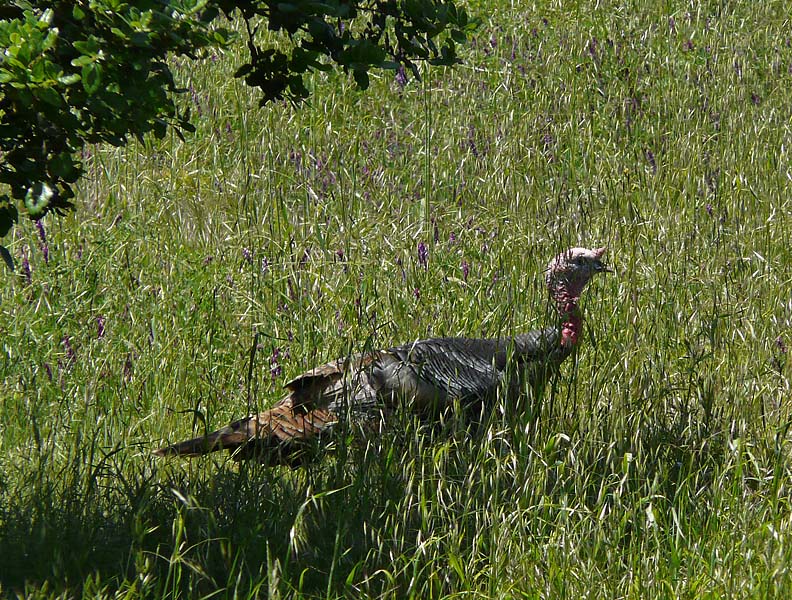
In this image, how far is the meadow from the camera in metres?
3.65

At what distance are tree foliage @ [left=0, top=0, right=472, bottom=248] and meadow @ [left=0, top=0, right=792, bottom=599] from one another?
3.52 ft

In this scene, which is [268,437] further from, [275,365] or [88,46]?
[88,46]

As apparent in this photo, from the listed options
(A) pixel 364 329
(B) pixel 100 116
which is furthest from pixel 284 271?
(B) pixel 100 116

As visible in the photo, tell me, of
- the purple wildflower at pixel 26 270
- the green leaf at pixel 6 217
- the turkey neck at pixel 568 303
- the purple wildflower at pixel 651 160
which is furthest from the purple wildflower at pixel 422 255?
the green leaf at pixel 6 217

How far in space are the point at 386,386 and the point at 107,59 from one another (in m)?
2.25

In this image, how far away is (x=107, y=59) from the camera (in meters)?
2.91

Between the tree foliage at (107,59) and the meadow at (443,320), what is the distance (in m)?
1.07

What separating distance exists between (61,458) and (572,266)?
258 centimetres

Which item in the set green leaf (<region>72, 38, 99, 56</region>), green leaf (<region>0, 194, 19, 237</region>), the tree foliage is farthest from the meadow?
green leaf (<region>72, 38, 99, 56</region>)

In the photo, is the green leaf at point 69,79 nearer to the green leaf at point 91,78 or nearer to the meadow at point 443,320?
the green leaf at point 91,78

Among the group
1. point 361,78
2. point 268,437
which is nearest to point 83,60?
point 361,78

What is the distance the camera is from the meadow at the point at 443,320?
3654 millimetres

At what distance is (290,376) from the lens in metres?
5.18

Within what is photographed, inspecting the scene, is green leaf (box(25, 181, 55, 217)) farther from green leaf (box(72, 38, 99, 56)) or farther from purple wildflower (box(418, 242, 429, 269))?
purple wildflower (box(418, 242, 429, 269))
